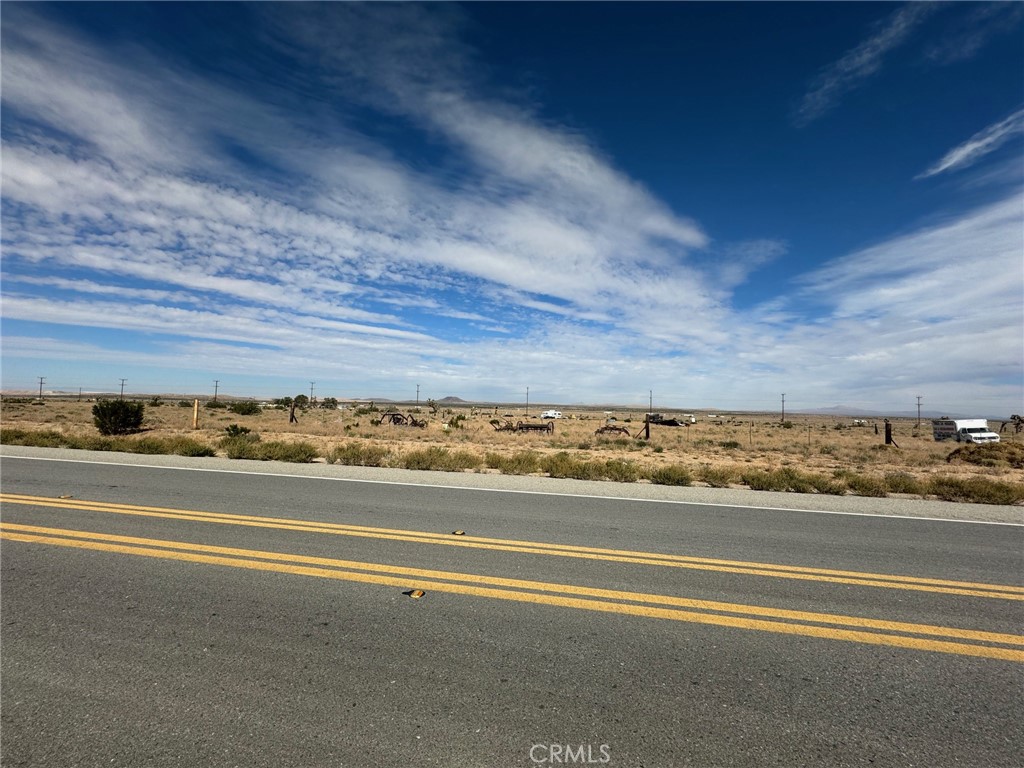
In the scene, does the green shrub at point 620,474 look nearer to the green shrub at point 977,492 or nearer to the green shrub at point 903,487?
the green shrub at point 903,487

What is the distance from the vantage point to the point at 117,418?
87.8 ft

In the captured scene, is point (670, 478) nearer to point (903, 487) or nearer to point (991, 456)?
point (903, 487)

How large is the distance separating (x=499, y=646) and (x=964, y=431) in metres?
48.0

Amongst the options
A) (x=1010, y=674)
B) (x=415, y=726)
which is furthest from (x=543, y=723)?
(x=1010, y=674)

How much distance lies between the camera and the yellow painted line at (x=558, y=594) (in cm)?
386

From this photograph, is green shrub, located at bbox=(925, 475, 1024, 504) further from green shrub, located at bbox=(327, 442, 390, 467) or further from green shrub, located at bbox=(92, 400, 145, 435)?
green shrub, located at bbox=(92, 400, 145, 435)

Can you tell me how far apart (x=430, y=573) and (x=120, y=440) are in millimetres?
16265

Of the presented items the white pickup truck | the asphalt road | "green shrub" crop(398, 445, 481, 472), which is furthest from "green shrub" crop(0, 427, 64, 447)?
the white pickup truck

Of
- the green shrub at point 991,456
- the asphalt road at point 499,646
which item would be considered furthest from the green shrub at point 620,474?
the green shrub at point 991,456

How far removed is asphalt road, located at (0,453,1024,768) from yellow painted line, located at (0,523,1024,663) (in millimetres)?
28

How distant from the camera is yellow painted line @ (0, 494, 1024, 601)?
16.3 feet

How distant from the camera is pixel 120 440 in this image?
53.8 ft
